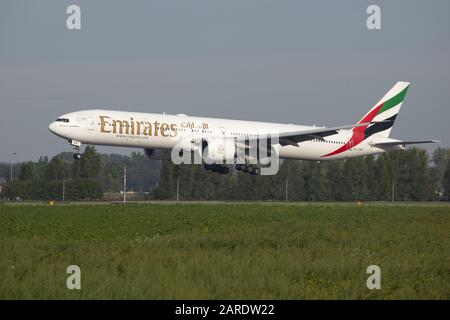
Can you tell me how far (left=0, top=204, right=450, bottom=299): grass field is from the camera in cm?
1697

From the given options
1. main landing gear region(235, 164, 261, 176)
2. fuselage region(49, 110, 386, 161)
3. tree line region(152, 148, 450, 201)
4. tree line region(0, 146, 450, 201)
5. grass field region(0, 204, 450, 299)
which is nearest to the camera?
grass field region(0, 204, 450, 299)

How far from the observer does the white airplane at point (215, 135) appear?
53250mm

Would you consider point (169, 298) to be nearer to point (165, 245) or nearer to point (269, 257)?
point (269, 257)

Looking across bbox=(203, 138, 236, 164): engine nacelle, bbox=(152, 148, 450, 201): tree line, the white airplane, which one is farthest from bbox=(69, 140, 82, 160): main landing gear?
bbox=(152, 148, 450, 201): tree line

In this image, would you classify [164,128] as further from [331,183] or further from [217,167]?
[331,183]

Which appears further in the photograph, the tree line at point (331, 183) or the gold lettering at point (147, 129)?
the tree line at point (331, 183)

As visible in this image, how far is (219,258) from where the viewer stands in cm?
2109

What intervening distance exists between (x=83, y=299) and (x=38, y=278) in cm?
187

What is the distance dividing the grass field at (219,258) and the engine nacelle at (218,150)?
1783 centimetres

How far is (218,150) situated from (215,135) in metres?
1.89

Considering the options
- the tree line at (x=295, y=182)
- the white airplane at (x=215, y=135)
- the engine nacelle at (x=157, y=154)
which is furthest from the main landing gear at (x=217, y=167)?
the tree line at (x=295, y=182)

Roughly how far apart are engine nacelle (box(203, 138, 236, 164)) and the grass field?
17.8m

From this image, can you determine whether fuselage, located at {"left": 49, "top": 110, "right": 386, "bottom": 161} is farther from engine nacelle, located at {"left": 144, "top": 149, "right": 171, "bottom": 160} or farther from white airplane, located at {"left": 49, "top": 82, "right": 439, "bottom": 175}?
engine nacelle, located at {"left": 144, "top": 149, "right": 171, "bottom": 160}

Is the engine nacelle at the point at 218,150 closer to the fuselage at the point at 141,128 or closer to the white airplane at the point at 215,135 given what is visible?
the white airplane at the point at 215,135
